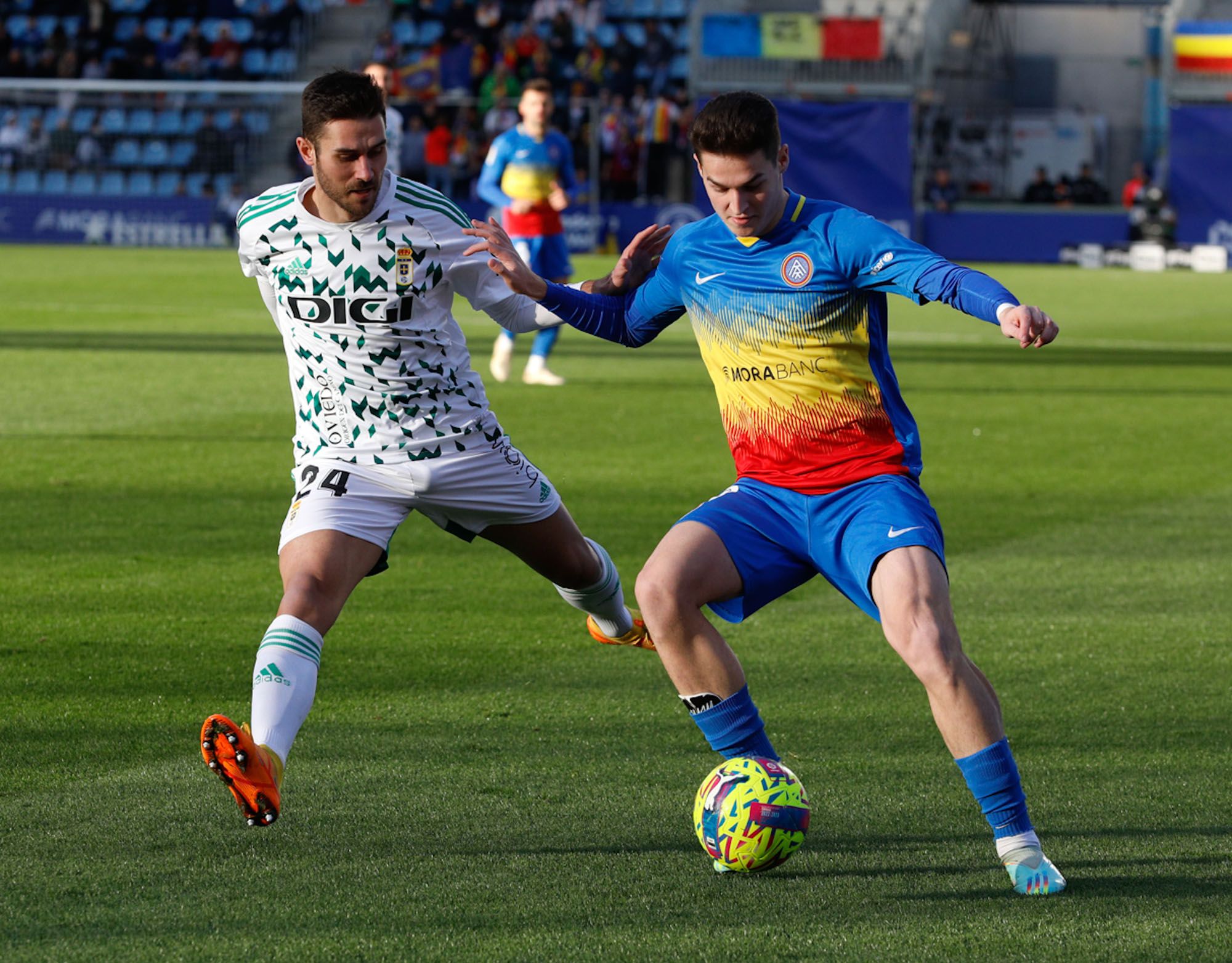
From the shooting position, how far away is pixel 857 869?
4238 mm

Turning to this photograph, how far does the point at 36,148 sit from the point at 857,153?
1535cm

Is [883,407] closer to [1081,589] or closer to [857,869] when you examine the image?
[857,869]

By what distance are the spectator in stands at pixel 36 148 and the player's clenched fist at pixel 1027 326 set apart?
31300 millimetres

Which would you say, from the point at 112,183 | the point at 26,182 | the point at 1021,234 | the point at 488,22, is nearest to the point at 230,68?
the point at 112,183

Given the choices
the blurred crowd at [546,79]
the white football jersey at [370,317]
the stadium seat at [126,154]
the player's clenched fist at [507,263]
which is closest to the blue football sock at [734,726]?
the white football jersey at [370,317]

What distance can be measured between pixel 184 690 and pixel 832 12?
34.3 m

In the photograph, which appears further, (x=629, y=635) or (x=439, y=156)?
(x=439, y=156)

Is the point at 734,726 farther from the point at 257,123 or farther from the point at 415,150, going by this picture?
the point at 257,123

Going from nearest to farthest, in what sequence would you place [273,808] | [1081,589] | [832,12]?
[273,808]
[1081,589]
[832,12]

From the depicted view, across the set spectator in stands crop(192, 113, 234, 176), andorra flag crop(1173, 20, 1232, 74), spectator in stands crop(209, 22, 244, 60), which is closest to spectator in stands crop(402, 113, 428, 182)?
spectator in stands crop(192, 113, 234, 176)

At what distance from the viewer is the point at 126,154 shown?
32531 millimetres

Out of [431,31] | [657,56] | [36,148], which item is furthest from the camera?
[431,31]

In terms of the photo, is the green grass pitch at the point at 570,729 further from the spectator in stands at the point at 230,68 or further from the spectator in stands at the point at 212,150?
the spectator in stands at the point at 230,68

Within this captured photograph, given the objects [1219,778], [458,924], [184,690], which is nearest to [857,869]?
[458,924]
